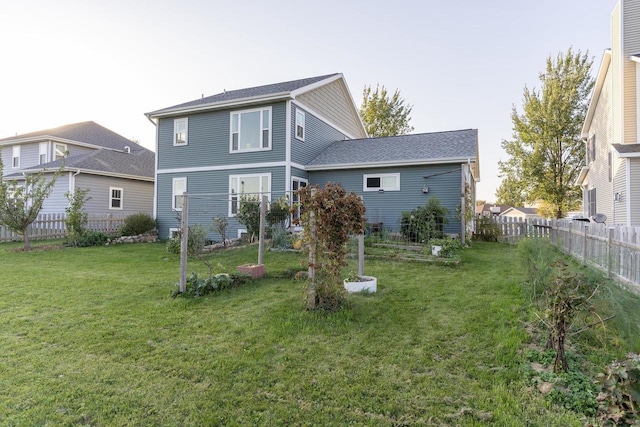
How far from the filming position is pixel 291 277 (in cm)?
670

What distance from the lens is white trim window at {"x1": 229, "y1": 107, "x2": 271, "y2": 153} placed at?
1332cm

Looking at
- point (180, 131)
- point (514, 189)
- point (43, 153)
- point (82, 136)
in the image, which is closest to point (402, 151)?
point (180, 131)

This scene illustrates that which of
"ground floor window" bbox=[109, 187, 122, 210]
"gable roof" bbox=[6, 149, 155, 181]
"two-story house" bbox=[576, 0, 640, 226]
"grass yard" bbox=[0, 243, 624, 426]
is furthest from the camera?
"ground floor window" bbox=[109, 187, 122, 210]

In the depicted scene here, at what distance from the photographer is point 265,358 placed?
3.21m

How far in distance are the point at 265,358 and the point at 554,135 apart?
23467 millimetres

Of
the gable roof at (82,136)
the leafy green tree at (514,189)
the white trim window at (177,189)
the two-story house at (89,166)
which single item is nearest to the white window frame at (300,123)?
the white trim window at (177,189)

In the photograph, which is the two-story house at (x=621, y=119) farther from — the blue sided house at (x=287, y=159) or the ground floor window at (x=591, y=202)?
the blue sided house at (x=287, y=159)

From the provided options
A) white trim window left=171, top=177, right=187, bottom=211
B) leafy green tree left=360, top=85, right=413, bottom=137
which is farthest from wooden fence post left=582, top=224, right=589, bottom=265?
leafy green tree left=360, top=85, right=413, bottom=137

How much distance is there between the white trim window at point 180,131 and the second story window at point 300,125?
5167 millimetres

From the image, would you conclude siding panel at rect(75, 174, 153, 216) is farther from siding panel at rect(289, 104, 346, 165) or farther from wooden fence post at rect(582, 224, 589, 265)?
wooden fence post at rect(582, 224, 589, 265)

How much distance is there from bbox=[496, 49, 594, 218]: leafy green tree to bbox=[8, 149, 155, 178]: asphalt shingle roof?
916 inches

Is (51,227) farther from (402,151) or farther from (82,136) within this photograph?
(402,151)

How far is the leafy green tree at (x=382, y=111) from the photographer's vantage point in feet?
88.9

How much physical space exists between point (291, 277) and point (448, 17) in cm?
1117
